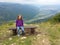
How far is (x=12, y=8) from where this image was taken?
9038cm

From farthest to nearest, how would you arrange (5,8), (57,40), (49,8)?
(49,8)
(5,8)
(57,40)

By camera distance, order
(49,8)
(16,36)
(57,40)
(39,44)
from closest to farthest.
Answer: (39,44)
(57,40)
(16,36)
(49,8)

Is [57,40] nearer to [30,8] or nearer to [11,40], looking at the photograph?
→ [11,40]

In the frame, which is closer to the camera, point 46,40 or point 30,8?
point 46,40

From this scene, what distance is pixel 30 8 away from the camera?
94375 mm

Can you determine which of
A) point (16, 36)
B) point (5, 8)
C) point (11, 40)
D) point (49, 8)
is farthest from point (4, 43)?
point (49, 8)

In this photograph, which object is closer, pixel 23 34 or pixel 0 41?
pixel 0 41

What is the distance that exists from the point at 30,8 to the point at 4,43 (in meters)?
82.8

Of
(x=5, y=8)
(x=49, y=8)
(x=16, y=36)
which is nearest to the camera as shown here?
(x=16, y=36)

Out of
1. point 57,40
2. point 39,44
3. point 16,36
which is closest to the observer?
point 39,44

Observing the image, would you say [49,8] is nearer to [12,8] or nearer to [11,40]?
[12,8]

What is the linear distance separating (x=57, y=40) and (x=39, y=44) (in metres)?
1.40

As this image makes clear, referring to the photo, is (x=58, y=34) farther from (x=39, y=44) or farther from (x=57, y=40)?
(x=39, y=44)

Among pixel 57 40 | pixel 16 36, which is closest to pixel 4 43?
pixel 16 36
